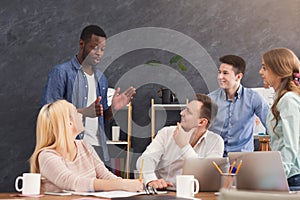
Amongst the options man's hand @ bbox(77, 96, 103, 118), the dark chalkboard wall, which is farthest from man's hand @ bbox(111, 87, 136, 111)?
the dark chalkboard wall

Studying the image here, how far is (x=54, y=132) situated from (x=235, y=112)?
1.84 metres

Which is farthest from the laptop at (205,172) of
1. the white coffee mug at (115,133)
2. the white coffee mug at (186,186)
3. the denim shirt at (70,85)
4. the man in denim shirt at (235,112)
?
the white coffee mug at (115,133)

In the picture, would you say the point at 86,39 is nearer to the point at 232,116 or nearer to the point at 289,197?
the point at 232,116

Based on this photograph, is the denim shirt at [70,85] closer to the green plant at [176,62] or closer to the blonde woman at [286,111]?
the green plant at [176,62]

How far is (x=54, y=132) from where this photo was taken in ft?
7.91

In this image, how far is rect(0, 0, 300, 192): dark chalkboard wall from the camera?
4.99 metres

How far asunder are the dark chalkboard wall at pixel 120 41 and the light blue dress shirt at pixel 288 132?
2.54m

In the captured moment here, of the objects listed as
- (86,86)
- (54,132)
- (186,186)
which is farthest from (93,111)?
(186,186)

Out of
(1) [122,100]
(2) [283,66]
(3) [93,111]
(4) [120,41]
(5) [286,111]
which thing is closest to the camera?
(5) [286,111]

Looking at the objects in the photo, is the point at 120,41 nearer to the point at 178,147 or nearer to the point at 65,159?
the point at 178,147

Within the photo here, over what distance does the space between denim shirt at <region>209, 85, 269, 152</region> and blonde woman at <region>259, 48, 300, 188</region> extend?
1023 millimetres

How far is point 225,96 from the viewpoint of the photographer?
154 inches

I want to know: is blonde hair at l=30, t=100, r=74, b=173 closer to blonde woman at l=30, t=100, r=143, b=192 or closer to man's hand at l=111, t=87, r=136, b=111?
blonde woman at l=30, t=100, r=143, b=192

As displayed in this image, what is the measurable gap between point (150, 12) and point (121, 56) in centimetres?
55
